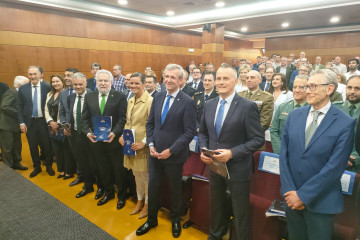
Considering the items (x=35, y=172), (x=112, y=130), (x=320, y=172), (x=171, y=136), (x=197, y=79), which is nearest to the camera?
(x=320, y=172)

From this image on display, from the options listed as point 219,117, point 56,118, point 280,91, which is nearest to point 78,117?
point 56,118

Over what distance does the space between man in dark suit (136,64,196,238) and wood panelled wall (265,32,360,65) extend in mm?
11875

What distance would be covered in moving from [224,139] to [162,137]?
662 mm

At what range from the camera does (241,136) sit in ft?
6.28

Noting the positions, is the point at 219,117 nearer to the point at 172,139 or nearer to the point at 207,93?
the point at 172,139

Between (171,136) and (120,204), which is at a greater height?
(171,136)

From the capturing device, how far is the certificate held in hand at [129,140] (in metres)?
2.58

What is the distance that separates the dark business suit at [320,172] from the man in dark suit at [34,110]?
3.66m

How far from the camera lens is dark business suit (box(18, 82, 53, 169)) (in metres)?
3.72

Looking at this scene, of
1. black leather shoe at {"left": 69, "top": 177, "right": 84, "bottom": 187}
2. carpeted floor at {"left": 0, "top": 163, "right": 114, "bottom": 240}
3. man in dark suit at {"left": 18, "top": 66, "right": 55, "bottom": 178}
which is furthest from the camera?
man in dark suit at {"left": 18, "top": 66, "right": 55, "bottom": 178}

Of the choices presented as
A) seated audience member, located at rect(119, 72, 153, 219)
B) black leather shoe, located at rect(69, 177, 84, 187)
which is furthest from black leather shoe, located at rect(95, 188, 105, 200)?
seated audience member, located at rect(119, 72, 153, 219)

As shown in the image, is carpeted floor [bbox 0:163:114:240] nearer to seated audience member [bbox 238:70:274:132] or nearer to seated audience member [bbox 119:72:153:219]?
seated audience member [bbox 119:72:153:219]

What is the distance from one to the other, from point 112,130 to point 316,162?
6.93ft

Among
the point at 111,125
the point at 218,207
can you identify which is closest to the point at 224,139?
the point at 218,207
